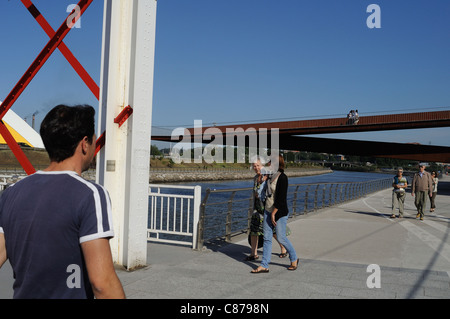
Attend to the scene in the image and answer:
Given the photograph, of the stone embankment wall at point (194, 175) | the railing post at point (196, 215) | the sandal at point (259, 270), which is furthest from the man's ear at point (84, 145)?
the stone embankment wall at point (194, 175)

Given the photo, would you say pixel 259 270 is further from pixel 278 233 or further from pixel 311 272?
pixel 311 272

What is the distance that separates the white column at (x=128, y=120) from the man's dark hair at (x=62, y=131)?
382 cm

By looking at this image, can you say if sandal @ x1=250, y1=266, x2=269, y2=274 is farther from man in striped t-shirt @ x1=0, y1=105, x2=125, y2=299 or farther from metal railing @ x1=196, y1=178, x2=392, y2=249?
man in striped t-shirt @ x1=0, y1=105, x2=125, y2=299

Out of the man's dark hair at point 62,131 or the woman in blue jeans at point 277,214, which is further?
the woman in blue jeans at point 277,214

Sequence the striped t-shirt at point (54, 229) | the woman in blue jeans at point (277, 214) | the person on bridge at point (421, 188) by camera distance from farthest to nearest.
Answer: the person on bridge at point (421, 188), the woman in blue jeans at point (277, 214), the striped t-shirt at point (54, 229)

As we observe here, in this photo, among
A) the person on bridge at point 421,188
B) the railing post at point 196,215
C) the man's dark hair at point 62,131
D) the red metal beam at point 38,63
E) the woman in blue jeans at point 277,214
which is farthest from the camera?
the person on bridge at point 421,188

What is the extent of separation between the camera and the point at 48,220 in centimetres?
162

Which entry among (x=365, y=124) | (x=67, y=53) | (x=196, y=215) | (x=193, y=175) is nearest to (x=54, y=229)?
(x=67, y=53)

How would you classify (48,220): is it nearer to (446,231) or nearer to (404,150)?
(446,231)

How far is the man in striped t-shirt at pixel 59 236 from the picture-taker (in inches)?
63.9

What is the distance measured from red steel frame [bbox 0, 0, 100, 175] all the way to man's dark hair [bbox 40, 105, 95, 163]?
392cm

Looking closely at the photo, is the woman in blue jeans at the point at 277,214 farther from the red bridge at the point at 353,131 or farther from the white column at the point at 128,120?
the red bridge at the point at 353,131
